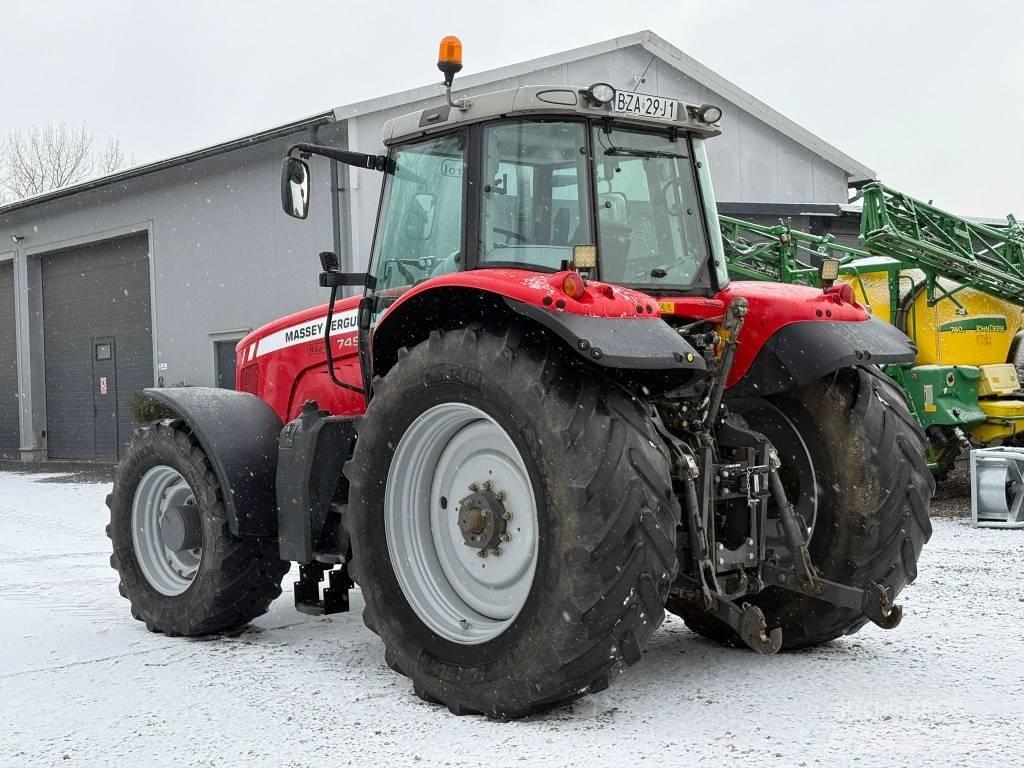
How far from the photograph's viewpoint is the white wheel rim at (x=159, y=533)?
562 cm

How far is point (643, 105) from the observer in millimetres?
4582

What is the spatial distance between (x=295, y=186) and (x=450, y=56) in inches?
35.0

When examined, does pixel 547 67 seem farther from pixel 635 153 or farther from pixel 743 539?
pixel 743 539

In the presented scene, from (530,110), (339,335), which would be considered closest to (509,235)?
(530,110)

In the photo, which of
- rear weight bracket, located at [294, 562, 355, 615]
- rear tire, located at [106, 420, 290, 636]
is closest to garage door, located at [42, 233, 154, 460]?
rear tire, located at [106, 420, 290, 636]

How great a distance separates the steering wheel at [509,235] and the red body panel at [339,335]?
0.63ft

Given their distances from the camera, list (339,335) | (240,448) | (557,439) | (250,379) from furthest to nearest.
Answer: (250,379) → (339,335) → (240,448) → (557,439)

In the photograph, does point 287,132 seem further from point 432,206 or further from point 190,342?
point 432,206

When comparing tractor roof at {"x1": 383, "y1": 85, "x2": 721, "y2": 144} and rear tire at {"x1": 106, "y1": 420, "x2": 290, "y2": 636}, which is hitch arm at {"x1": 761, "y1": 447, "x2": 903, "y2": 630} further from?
rear tire at {"x1": 106, "y1": 420, "x2": 290, "y2": 636}

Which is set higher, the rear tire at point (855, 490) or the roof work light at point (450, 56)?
the roof work light at point (450, 56)

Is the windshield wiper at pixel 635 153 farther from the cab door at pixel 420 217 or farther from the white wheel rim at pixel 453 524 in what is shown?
the white wheel rim at pixel 453 524

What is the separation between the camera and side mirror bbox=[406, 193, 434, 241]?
4.81 m

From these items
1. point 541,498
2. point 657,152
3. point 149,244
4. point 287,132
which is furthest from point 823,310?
point 149,244

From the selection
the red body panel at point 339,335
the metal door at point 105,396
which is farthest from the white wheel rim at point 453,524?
the metal door at point 105,396
